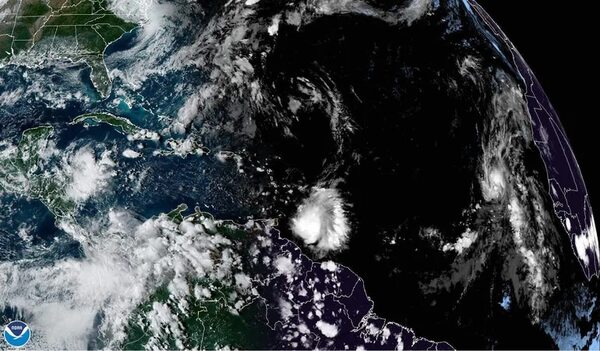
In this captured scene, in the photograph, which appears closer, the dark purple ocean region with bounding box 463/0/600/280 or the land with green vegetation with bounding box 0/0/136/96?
the land with green vegetation with bounding box 0/0/136/96

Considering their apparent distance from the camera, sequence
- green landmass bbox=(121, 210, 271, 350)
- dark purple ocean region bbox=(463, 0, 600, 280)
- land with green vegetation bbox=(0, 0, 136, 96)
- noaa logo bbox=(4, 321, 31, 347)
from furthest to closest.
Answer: dark purple ocean region bbox=(463, 0, 600, 280) → land with green vegetation bbox=(0, 0, 136, 96) → noaa logo bbox=(4, 321, 31, 347) → green landmass bbox=(121, 210, 271, 350)

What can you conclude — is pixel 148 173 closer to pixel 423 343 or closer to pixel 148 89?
pixel 148 89

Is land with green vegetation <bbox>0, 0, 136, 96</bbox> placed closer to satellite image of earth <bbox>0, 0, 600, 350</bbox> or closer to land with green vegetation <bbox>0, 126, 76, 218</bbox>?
satellite image of earth <bbox>0, 0, 600, 350</bbox>

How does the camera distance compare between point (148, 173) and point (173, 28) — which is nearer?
point (148, 173)

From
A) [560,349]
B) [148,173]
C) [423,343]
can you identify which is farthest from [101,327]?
[560,349]

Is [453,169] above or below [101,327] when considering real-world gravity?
above

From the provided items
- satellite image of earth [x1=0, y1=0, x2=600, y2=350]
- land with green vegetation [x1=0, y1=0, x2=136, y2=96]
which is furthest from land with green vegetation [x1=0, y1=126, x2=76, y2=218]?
land with green vegetation [x1=0, y1=0, x2=136, y2=96]

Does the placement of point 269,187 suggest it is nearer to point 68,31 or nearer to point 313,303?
point 313,303
